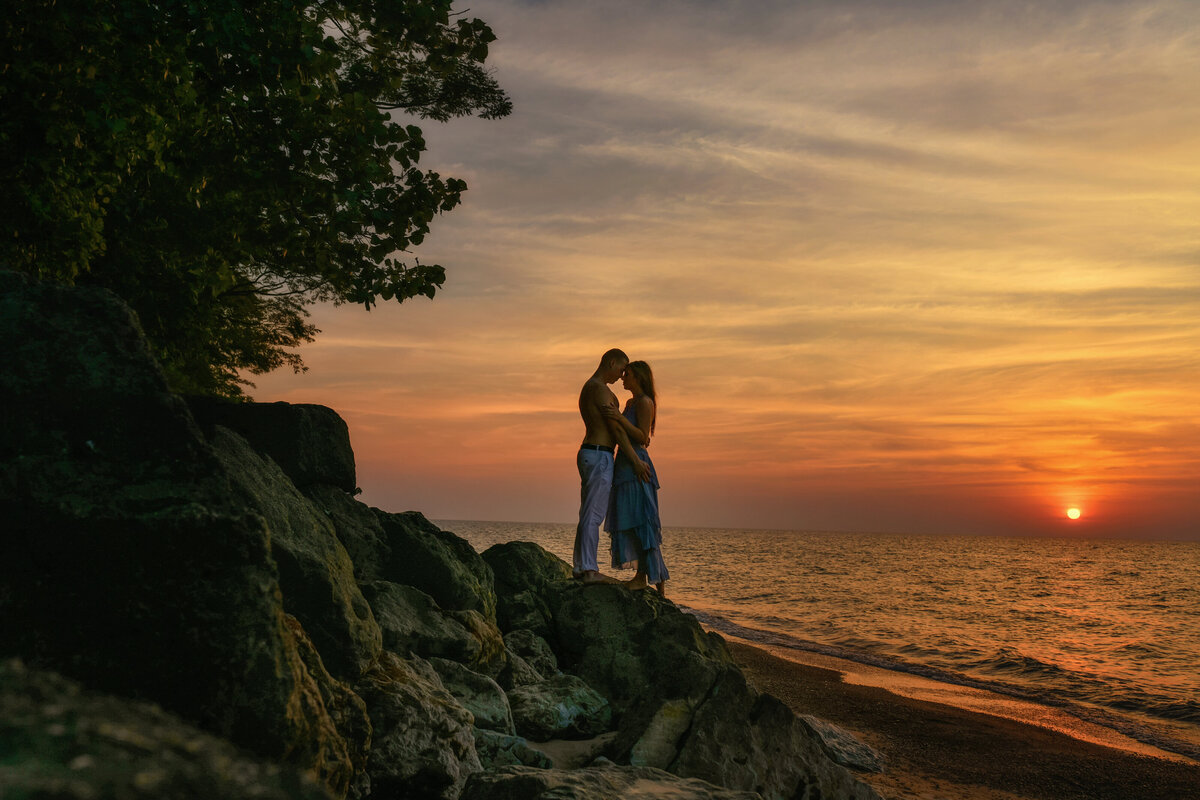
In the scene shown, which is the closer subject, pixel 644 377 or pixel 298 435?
pixel 298 435

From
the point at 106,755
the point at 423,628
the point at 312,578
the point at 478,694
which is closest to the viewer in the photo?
the point at 106,755

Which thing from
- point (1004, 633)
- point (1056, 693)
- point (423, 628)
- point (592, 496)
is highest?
point (592, 496)

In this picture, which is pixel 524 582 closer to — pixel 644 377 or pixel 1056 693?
pixel 644 377

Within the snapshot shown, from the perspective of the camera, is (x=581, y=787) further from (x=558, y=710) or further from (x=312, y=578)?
(x=558, y=710)

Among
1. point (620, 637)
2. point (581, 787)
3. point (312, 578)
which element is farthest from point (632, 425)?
point (581, 787)

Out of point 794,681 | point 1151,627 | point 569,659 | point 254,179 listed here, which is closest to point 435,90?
point 254,179

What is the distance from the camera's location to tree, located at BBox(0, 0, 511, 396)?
6.12 meters

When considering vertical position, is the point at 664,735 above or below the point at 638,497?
below

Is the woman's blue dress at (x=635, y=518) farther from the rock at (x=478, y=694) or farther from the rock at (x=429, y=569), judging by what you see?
the rock at (x=478, y=694)

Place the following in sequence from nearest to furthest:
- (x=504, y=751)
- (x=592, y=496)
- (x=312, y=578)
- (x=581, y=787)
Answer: (x=581, y=787), (x=312, y=578), (x=504, y=751), (x=592, y=496)

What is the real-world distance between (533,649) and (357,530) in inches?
89.2

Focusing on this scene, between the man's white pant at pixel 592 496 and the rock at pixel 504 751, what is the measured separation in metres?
3.95

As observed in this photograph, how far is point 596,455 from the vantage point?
31.6 feet

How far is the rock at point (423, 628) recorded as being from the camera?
628cm
